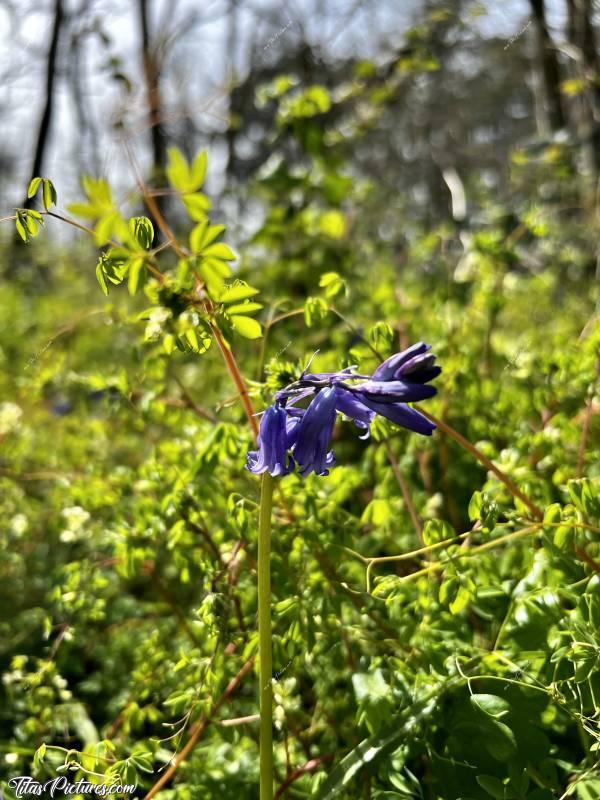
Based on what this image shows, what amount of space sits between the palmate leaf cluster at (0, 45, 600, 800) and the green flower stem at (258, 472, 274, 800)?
0.29 ft

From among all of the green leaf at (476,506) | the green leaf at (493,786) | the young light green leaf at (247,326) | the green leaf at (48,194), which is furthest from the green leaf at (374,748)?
the green leaf at (48,194)

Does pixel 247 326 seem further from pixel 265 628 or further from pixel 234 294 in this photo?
pixel 265 628

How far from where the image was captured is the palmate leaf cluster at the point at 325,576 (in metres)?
0.95

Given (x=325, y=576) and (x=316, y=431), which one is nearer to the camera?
(x=316, y=431)

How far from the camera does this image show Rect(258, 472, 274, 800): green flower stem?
88 cm

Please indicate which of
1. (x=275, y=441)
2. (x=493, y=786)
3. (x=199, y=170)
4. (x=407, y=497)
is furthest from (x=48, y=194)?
(x=493, y=786)

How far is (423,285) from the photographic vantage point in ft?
8.34

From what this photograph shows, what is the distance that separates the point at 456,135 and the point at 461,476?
8514mm

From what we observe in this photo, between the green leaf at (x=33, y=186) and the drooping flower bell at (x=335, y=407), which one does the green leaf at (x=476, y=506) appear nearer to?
the drooping flower bell at (x=335, y=407)

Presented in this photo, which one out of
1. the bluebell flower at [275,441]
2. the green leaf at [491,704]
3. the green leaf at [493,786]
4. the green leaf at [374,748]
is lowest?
the green leaf at [374,748]

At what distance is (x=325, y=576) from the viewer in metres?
1.14

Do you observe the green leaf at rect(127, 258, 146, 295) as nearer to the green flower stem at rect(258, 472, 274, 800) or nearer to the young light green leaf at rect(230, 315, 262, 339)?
the young light green leaf at rect(230, 315, 262, 339)

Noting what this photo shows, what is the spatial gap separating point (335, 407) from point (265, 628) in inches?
10.6

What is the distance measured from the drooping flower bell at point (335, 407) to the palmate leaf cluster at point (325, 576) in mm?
102
